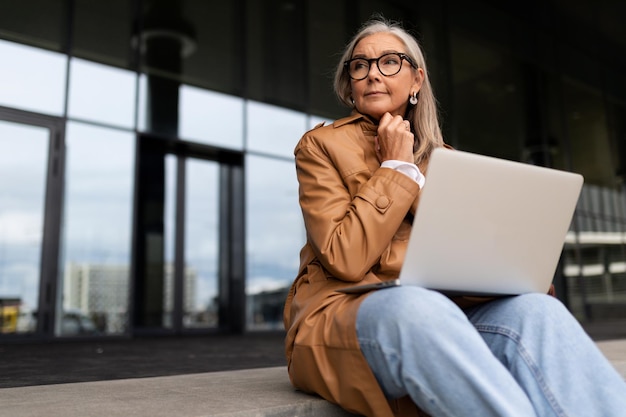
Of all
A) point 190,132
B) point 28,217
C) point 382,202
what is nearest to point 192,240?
point 190,132

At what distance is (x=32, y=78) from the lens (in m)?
6.54

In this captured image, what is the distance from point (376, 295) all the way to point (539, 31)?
446 inches

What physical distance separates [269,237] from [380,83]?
6966 millimetres

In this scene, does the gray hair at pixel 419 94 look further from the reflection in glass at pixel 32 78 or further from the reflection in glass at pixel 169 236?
the reflection in glass at pixel 169 236

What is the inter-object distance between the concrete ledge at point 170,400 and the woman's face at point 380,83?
90 cm

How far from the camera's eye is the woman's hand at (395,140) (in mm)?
1597

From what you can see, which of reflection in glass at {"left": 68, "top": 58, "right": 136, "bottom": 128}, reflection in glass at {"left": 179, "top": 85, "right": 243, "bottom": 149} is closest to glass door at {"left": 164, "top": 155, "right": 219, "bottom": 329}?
reflection in glass at {"left": 179, "top": 85, "right": 243, "bottom": 149}

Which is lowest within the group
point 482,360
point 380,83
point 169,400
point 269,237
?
point 169,400

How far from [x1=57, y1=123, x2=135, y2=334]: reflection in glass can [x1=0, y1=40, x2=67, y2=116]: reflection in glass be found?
433 mm

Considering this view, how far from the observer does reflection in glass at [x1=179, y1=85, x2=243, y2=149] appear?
26.1 feet

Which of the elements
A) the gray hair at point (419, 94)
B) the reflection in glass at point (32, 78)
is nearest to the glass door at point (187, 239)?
the reflection in glass at point (32, 78)

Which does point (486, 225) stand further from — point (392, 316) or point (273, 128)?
point (273, 128)

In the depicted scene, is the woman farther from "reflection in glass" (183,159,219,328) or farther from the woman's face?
"reflection in glass" (183,159,219,328)

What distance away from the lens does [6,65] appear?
21.2ft
